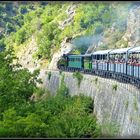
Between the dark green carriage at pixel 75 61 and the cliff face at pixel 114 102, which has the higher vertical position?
the dark green carriage at pixel 75 61

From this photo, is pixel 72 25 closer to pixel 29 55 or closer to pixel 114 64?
pixel 29 55

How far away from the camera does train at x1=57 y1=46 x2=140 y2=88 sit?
29720 millimetres

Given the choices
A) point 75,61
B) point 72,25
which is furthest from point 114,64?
point 72,25

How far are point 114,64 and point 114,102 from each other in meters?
5.69

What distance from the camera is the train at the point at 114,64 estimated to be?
2972 cm

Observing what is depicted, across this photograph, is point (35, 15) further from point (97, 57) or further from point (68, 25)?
point (97, 57)

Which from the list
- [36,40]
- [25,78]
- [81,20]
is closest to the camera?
[25,78]

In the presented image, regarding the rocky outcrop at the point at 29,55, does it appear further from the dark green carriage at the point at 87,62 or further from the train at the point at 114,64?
the dark green carriage at the point at 87,62

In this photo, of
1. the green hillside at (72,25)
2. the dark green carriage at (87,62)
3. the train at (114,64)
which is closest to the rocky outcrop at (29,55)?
the green hillside at (72,25)

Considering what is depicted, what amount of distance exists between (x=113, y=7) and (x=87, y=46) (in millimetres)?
7909

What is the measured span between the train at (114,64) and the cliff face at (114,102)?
758mm

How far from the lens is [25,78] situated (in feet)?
175

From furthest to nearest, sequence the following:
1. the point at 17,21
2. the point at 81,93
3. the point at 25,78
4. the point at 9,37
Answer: the point at 17,21, the point at 9,37, the point at 25,78, the point at 81,93

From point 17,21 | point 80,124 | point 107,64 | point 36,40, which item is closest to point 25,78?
point 107,64
